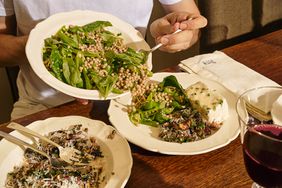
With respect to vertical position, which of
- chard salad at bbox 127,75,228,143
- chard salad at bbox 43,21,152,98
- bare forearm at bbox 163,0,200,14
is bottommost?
chard salad at bbox 127,75,228,143

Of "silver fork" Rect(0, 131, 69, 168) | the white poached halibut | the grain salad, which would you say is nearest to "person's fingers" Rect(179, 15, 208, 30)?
the white poached halibut

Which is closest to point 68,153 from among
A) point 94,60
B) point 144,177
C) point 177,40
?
point 144,177

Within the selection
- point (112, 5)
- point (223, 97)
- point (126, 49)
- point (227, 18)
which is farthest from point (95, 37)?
point (227, 18)

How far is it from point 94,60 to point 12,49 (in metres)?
0.33

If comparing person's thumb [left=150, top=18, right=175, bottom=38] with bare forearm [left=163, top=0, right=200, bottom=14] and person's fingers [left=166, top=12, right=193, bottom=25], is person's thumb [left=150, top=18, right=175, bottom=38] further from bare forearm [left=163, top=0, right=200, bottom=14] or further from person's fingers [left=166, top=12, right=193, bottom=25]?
bare forearm [left=163, top=0, right=200, bottom=14]

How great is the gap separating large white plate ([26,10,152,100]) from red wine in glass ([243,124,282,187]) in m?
0.42

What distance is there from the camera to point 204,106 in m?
1.11

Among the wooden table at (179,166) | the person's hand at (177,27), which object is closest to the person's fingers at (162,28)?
the person's hand at (177,27)

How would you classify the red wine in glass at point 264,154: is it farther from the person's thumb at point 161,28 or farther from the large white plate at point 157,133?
the person's thumb at point 161,28

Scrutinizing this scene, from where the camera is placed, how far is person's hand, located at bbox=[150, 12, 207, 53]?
1338 millimetres

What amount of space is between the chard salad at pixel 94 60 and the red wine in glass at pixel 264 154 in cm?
43

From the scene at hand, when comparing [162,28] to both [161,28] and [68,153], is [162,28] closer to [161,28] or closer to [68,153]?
[161,28]

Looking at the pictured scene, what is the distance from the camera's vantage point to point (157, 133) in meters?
1.11

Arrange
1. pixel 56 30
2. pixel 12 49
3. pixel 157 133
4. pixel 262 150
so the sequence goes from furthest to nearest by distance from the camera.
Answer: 1. pixel 12 49
2. pixel 56 30
3. pixel 157 133
4. pixel 262 150
